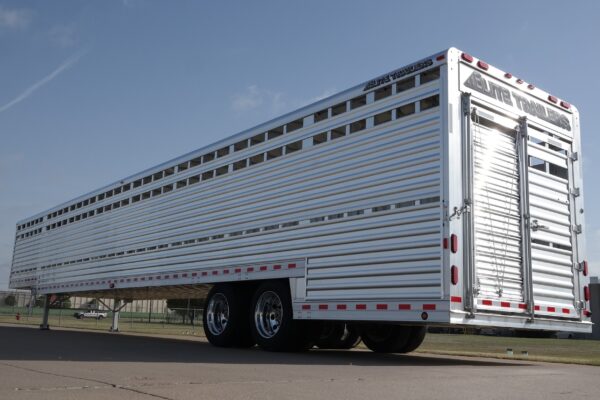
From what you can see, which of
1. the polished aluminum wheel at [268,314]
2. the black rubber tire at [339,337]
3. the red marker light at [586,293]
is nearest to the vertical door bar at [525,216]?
the red marker light at [586,293]

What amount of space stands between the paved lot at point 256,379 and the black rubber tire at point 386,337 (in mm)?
2461

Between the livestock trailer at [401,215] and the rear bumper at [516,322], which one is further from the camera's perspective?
the livestock trailer at [401,215]

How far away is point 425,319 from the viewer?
7.91 meters

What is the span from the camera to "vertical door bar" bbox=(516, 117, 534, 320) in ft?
28.9

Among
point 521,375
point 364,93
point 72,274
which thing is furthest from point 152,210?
point 521,375

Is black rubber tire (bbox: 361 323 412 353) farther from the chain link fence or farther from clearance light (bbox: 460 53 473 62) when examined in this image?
the chain link fence

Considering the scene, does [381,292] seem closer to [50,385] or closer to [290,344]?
[290,344]

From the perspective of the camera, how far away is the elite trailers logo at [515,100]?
8.84 metres

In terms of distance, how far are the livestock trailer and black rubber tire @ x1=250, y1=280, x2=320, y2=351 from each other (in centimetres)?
2

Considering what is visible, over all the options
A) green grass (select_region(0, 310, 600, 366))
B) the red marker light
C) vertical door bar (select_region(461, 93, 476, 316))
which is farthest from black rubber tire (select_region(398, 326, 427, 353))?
vertical door bar (select_region(461, 93, 476, 316))

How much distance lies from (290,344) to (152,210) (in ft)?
19.5

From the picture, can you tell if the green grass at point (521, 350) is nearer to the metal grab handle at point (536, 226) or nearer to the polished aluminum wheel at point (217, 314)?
the metal grab handle at point (536, 226)

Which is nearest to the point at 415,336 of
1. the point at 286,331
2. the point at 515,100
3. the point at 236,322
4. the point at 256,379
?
the point at 286,331

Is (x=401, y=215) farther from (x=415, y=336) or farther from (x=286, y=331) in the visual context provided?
(x=415, y=336)
